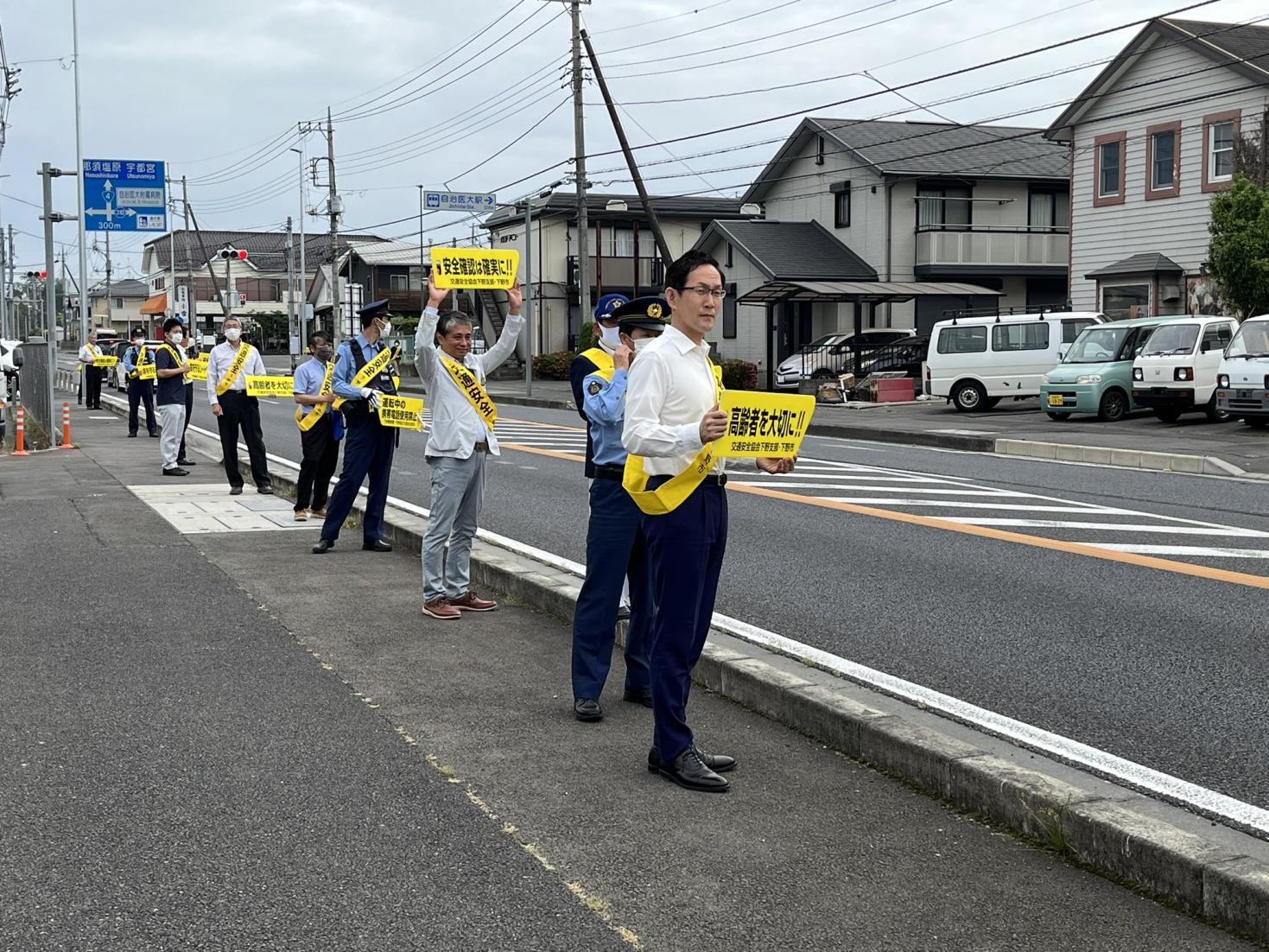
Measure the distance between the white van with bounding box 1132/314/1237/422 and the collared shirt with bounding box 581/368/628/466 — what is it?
19.0 meters

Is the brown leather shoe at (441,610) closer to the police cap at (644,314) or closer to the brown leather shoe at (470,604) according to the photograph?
the brown leather shoe at (470,604)

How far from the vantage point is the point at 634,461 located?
15.3 ft

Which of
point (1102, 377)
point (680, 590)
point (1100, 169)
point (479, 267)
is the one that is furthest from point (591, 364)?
point (1100, 169)

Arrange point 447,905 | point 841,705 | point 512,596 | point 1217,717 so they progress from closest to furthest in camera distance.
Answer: point 447,905
point 841,705
point 1217,717
point 512,596

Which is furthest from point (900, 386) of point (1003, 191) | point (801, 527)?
point (801, 527)

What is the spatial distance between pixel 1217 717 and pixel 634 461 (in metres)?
2.88

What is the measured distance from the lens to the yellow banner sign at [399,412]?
9.33m

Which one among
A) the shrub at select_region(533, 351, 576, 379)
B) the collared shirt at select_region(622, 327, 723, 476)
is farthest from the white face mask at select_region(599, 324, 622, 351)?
the shrub at select_region(533, 351, 576, 379)

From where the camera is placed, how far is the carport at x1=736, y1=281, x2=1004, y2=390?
34.1 m

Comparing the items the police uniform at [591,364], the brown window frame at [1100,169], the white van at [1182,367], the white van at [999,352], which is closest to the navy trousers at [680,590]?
the police uniform at [591,364]

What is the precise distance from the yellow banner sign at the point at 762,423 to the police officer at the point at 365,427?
5.32m

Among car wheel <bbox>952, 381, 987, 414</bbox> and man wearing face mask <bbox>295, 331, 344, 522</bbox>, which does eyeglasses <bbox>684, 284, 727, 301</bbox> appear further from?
car wheel <bbox>952, 381, 987, 414</bbox>

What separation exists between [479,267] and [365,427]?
239cm

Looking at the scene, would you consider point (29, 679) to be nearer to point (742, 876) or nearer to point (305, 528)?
point (742, 876)
